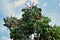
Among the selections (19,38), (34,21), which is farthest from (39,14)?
(19,38)

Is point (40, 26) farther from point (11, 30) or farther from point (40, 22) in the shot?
point (11, 30)

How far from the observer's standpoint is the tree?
153 feet

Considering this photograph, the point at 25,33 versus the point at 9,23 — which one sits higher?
the point at 9,23

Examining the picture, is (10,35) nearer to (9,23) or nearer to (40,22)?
(9,23)

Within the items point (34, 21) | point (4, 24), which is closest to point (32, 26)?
point (34, 21)

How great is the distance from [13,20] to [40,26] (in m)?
7.44

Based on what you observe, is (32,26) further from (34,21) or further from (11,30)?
(11,30)

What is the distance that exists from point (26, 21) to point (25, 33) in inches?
89.4

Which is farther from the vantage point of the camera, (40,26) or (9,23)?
(9,23)

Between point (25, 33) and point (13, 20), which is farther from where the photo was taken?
point (13, 20)

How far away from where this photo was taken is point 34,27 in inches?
1816

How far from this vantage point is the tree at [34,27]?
4669 cm

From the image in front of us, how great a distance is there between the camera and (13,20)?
51.8 meters

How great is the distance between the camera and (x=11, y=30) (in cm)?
5019
